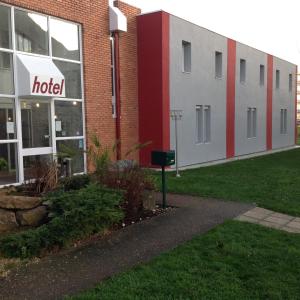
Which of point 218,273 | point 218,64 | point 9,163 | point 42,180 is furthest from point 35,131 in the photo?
point 218,64

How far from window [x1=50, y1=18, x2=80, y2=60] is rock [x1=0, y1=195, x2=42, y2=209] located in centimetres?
644

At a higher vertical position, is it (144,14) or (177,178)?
(144,14)

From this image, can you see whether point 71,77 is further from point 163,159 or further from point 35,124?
point 163,159

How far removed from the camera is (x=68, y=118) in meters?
12.1

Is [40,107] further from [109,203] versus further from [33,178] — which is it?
[109,203]

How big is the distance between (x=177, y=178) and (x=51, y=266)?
7.38 m

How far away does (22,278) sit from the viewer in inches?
178

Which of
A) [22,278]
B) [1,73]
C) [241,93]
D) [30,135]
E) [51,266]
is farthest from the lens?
[241,93]

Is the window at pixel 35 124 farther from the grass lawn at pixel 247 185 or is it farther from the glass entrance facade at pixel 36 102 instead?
the grass lawn at pixel 247 185

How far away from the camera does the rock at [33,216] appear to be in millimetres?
6125

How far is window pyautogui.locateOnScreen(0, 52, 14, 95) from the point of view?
10.1m

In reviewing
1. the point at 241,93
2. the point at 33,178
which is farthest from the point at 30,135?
the point at 241,93

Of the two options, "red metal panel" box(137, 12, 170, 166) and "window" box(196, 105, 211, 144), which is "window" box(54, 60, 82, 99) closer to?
"red metal panel" box(137, 12, 170, 166)

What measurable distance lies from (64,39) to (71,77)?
1.12 m
